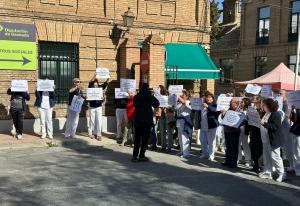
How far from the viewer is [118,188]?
26.2 ft

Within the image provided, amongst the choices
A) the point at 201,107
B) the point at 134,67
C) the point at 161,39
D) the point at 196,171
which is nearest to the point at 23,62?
the point at 134,67

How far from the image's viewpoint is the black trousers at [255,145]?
9.79 meters

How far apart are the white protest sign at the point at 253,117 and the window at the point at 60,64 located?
23.4 feet

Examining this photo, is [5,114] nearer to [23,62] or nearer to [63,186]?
[23,62]

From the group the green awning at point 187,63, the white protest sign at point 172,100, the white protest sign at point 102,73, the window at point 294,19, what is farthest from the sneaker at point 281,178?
the window at point 294,19

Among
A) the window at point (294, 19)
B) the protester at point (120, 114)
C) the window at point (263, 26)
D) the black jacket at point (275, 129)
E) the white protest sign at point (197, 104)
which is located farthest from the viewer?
the window at point (263, 26)

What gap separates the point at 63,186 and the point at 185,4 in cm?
1103

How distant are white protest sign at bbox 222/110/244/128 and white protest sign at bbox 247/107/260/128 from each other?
0.69 ft

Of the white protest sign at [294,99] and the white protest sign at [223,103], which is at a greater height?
the white protest sign at [294,99]

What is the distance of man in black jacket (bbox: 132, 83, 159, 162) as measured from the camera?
10.6m

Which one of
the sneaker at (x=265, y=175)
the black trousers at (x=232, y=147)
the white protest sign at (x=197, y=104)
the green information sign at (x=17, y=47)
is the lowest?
the sneaker at (x=265, y=175)

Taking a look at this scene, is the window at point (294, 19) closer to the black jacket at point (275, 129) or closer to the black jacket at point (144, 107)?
the black jacket at point (144, 107)

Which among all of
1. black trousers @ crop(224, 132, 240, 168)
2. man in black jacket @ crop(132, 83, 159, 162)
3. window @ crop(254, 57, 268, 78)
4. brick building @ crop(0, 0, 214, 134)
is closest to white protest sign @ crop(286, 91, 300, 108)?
black trousers @ crop(224, 132, 240, 168)

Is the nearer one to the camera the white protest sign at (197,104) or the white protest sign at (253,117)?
the white protest sign at (253,117)
